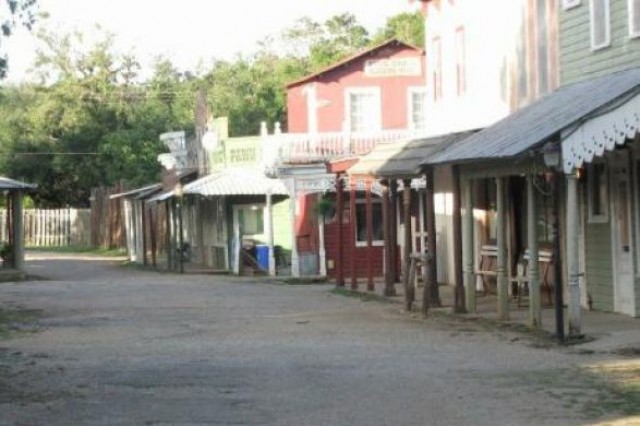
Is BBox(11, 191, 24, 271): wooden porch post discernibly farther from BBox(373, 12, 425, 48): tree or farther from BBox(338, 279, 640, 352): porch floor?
BBox(373, 12, 425, 48): tree

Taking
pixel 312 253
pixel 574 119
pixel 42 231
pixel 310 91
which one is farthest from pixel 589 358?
pixel 42 231

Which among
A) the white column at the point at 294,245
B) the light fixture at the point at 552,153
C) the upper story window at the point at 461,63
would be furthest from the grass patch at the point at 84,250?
the light fixture at the point at 552,153

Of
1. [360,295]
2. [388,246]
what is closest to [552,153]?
[388,246]

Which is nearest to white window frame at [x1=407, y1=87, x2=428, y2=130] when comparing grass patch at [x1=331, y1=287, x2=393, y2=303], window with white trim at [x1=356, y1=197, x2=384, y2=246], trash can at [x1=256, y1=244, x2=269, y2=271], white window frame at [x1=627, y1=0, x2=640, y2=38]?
window with white trim at [x1=356, y1=197, x2=384, y2=246]

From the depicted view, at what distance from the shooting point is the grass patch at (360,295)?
23.6 meters

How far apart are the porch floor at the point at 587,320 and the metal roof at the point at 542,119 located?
262 centimetres

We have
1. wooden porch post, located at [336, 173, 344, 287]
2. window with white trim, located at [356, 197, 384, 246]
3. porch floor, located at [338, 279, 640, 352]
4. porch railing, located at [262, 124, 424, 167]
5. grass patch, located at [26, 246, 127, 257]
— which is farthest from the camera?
grass patch, located at [26, 246, 127, 257]

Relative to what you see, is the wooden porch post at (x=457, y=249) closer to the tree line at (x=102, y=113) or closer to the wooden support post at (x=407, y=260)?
the wooden support post at (x=407, y=260)

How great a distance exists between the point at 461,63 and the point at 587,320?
8.51m

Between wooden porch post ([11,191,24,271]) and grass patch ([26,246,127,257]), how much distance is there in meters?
15.8

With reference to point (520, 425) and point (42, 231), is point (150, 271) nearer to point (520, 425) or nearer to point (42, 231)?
point (42, 231)

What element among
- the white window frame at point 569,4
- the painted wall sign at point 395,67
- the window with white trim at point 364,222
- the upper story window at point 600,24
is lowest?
the window with white trim at point 364,222

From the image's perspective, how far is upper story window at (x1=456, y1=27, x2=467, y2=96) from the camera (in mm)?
23797

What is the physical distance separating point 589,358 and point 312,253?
20.1 metres
